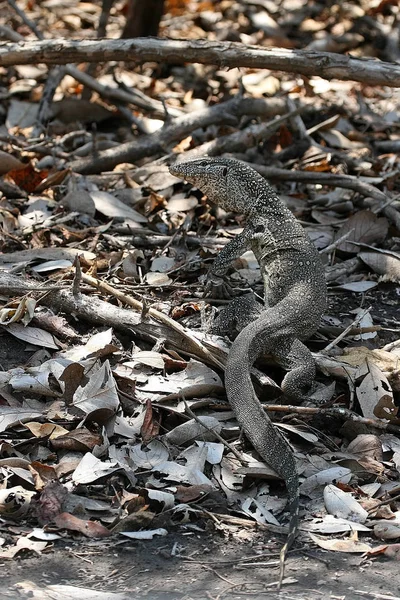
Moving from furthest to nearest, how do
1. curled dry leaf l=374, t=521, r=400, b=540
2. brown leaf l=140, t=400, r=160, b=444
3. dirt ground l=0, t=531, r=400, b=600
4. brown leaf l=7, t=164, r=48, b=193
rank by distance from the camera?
brown leaf l=7, t=164, r=48, b=193, brown leaf l=140, t=400, r=160, b=444, curled dry leaf l=374, t=521, r=400, b=540, dirt ground l=0, t=531, r=400, b=600

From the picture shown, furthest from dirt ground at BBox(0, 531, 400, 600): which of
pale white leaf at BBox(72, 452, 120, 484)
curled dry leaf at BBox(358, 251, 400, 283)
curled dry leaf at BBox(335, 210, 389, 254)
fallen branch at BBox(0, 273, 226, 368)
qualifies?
curled dry leaf at BBox(335, 210, 389, 254)

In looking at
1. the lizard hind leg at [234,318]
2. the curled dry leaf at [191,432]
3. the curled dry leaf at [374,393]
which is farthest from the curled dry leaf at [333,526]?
the lizard hind leg at [234,318]

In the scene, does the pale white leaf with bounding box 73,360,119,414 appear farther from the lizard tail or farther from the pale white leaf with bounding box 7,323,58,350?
the lizard tail

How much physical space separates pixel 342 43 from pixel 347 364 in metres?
6.31

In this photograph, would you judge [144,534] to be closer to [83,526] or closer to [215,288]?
[83,526]

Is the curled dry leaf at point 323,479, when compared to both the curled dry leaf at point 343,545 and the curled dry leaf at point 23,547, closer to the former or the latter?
the curled dry leaf at point 343,545

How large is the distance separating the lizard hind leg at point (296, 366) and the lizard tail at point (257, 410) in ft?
0.33

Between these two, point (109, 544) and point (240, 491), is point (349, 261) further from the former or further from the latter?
point (109, 544)

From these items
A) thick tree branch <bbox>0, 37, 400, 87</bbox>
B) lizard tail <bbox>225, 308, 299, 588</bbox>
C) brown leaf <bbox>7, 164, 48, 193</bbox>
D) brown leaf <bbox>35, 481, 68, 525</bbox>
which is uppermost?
thick tree branch <bbox>0, 37, 400, 87</bbox>

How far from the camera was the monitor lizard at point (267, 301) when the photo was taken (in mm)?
4148

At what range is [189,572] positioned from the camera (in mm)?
3414

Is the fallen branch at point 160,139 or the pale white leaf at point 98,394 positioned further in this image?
the fallen branch at point 160,139

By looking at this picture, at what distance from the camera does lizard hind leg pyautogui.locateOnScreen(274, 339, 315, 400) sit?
457cm

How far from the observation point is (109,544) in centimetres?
355
